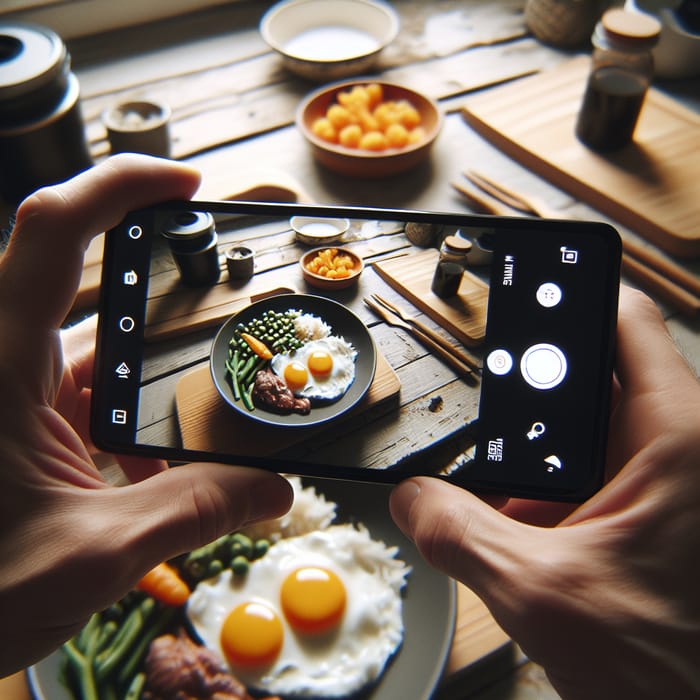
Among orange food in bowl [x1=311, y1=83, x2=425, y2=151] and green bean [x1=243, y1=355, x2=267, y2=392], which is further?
orange food in bowl [x1=311, y1=83, x2=425, y2=151]

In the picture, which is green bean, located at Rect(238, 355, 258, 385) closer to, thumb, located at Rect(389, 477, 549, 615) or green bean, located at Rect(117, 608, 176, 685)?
thumb, located at Rect(389, 477, 549, 615)

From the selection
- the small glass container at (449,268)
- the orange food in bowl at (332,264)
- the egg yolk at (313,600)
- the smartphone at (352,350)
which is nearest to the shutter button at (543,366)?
the smartphone at (352,350)

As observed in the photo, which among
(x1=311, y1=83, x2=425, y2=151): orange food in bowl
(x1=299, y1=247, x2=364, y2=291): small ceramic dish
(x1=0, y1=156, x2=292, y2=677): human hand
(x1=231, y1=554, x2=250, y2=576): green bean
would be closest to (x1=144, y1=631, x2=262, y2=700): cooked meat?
(x1=231, y1=554, x2=250, y2=576): green bean

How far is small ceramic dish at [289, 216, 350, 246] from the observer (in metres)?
0.66

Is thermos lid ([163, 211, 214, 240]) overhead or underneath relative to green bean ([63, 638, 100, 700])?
overhead

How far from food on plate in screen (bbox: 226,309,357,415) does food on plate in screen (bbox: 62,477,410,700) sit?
0.93 feet

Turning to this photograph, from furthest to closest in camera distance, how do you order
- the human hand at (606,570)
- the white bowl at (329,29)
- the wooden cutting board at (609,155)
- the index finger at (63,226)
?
the white bowl at (329,29) → the wooden cutting board at (609,155) → the index finger at (63,226) → the human hand at (606,570)

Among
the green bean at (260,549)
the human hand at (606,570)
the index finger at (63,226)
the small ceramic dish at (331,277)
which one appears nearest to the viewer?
the human hand at (606,570)

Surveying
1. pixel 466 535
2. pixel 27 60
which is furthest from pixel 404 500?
pixel 27 60

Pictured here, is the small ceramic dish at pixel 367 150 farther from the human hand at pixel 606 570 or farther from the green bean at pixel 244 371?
the human hand at pixel 606 570

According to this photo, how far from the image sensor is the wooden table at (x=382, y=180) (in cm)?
66

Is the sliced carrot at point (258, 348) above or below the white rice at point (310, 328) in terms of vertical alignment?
below

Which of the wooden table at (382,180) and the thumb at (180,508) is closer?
the thumb at (180,508)

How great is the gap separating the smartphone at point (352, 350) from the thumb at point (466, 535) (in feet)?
0.09
